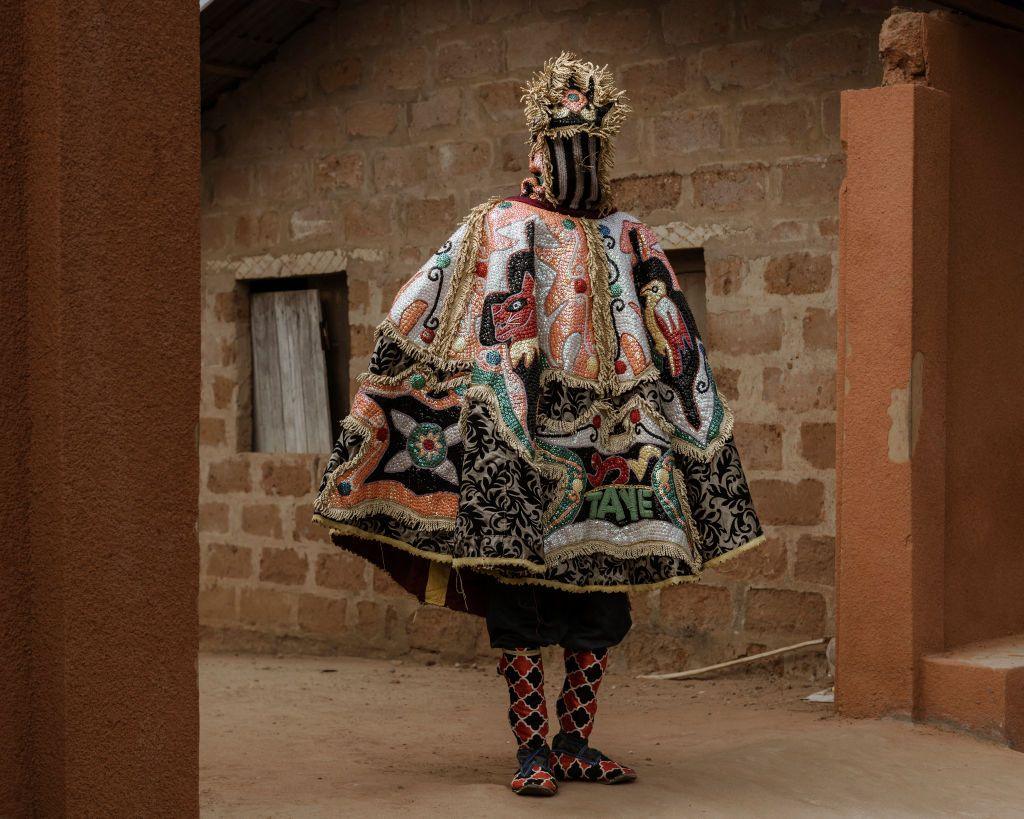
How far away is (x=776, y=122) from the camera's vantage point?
6.42 metres

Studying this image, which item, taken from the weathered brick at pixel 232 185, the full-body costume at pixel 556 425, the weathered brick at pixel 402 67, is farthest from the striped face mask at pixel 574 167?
the weathered brick at pixel 232 185

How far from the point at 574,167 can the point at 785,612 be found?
280 centimetres

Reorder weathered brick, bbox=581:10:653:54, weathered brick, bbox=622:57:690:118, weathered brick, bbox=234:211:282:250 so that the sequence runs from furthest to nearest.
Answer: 1. weathered brick, bbox=234:211:282:250
2. weathered brick, bbox=581:10:653:54
3. weathered brick, bbox=622:57:690:118

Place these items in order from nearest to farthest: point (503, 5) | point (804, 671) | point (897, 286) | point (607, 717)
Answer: point (897, 286) < point (607, 717) < point (804, 671) < point (503, 5)

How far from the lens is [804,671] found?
6.38 metres

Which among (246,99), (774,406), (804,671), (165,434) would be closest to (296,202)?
(246,99)

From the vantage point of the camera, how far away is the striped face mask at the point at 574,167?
4.35 meters

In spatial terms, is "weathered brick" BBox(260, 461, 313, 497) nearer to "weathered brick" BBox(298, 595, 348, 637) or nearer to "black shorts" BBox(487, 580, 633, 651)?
"weathered brick" BBox(298, 595, 348, 637)

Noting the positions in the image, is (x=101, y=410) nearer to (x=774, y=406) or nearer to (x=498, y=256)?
(x=498, y=256)

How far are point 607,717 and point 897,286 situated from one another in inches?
83.0

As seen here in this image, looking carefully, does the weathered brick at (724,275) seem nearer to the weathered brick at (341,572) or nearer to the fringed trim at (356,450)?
the weathered brick at (341,572)

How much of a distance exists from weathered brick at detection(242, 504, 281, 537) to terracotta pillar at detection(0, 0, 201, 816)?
209 inches

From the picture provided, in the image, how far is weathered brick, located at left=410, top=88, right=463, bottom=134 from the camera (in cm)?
753

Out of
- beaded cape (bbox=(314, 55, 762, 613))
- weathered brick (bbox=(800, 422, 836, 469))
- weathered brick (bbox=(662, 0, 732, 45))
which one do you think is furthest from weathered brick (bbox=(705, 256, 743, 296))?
beaded cape (bbox=(314, 55, 762, 613))
